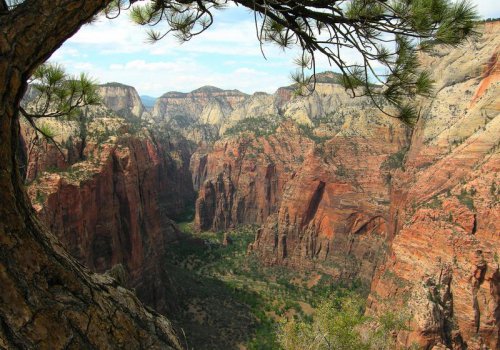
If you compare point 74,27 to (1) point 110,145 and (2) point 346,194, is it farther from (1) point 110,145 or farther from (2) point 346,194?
(2) point 346,194

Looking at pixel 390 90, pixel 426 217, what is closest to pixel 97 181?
pixel 426 217

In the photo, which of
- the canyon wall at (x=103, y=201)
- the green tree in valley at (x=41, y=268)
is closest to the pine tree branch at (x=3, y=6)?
the green tree in valley at (x=41, y=268)

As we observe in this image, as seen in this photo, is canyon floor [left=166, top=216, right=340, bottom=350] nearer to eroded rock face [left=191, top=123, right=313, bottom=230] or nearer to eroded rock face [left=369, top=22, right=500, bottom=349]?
eroded rock face [left=369, top=22, right=500, bottom=349]

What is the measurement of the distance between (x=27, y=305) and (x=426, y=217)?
29.8m

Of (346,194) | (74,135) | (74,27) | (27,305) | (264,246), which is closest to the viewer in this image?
(27,305)

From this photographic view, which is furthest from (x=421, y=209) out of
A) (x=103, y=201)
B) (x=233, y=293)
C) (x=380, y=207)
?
(x=233, y=293)

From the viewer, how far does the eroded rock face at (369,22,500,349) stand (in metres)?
23.3

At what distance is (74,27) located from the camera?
3531 mm

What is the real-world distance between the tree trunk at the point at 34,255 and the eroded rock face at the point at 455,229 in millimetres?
17808

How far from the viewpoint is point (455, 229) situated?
26.6 m

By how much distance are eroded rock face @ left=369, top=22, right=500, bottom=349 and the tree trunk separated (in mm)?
17808

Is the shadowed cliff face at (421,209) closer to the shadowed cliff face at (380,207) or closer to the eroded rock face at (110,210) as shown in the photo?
the shadowed cliff face at (380,207)

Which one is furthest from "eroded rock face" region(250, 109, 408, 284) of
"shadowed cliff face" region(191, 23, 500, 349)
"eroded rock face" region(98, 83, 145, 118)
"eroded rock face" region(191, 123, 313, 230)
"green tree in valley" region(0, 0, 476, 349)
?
"eroded rock face" region(98, 83, 145, 118)

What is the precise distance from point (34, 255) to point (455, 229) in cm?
2843
